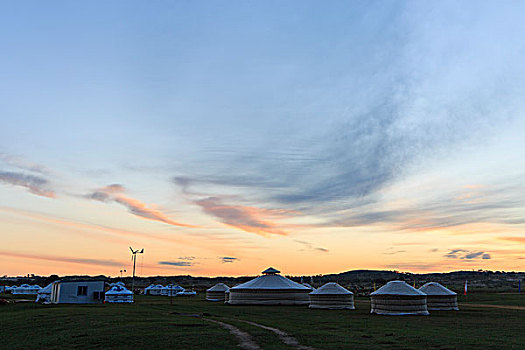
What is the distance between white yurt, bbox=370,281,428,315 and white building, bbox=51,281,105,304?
1758 inches

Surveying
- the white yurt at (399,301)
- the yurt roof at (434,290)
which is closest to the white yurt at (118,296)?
the white yurt at (399,301)

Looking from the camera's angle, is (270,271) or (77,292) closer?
(77,292)

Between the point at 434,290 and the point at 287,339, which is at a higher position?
the point at 434,290

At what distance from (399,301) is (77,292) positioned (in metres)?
49.0

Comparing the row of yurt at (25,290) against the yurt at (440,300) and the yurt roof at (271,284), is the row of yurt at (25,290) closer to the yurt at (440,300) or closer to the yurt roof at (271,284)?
the yurt roof at (271,284)

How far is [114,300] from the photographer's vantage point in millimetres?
76750

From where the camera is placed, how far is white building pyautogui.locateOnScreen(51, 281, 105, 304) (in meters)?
70.1

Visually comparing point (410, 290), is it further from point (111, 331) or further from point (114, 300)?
point (114, 300)

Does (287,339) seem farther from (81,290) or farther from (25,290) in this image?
(25,290)

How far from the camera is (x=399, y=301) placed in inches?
2078

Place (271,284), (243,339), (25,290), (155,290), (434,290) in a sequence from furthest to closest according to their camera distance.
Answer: (155,290)
(25,290)
(271,284)
(434,290)
(243,339)

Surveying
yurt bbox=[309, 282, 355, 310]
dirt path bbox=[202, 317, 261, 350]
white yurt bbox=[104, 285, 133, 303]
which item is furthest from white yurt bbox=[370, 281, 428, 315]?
white yurt bbox=[104, 285, 133, 303]

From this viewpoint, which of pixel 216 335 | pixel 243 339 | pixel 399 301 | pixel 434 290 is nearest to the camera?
pixel 243 339

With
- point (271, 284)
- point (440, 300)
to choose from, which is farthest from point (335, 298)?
point (271, 284)
